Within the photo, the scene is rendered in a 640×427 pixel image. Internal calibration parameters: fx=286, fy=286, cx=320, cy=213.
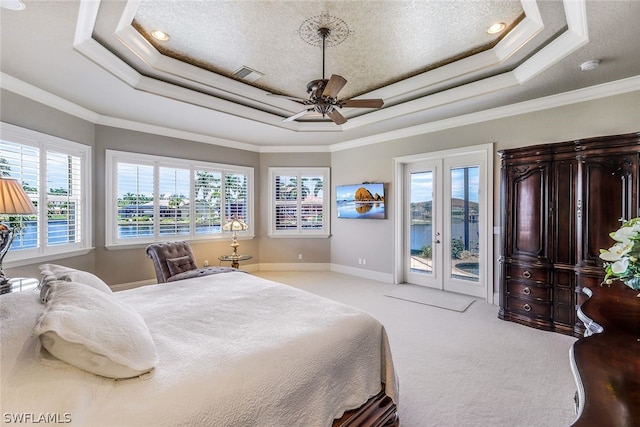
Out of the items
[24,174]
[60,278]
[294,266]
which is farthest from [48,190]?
[294,266]

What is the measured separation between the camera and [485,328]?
3.47m

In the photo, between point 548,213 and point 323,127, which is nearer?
point 548,213

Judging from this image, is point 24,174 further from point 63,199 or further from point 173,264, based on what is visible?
point 173,264

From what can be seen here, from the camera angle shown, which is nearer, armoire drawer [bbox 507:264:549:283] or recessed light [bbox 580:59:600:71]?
recessed light [bbox 580:59:600:71]

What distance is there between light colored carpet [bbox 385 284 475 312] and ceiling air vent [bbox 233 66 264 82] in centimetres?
392

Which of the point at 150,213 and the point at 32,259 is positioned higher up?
the point at 150,213

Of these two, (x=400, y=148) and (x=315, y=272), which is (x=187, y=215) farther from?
(x=400, y=148)

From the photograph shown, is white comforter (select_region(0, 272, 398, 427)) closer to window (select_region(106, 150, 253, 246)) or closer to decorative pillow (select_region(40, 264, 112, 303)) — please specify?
decorative pillow (select_region(40, 264, 112, 303))

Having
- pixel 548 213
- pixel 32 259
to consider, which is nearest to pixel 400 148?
pixel 548 213

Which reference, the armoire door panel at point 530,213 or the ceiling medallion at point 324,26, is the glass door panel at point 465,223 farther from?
the ceiling medallion at point 324,26

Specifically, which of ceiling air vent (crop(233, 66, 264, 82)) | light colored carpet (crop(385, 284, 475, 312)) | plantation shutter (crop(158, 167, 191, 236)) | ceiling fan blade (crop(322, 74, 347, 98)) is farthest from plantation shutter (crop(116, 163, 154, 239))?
light colored carpet (crop(385, 284, 475, 312))

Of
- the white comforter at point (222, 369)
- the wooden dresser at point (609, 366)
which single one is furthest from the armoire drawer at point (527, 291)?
the white comforter at point (222, 369)

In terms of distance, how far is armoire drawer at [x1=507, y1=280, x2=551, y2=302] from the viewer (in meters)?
3.42

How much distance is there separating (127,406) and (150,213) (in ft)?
15.9
